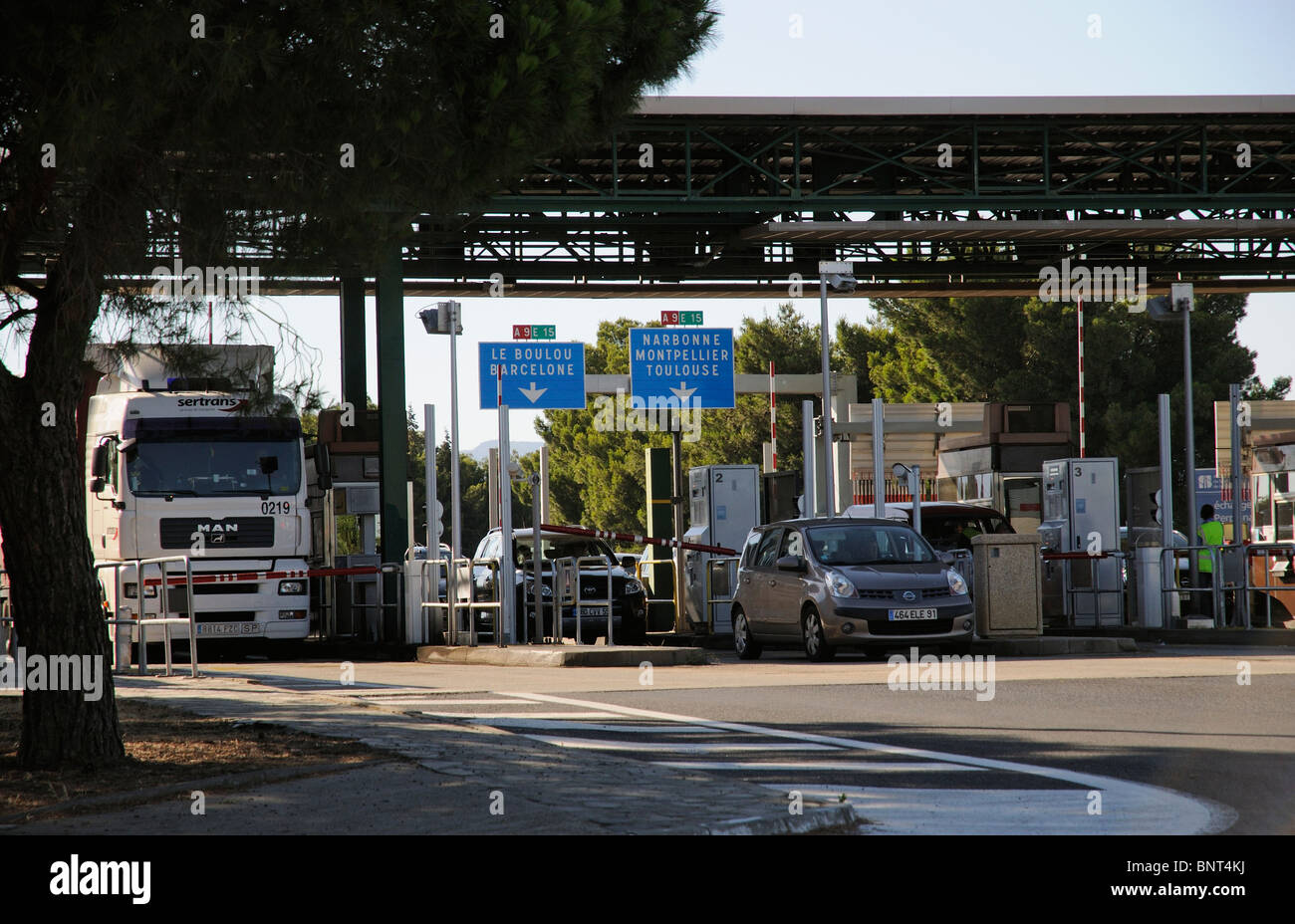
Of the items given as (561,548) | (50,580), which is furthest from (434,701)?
(561,548)

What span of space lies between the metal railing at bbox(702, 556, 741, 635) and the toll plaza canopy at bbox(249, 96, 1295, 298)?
498 centimetres

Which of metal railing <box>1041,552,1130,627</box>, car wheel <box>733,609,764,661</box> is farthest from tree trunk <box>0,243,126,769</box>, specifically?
metal railing <box>1041,552,1130,627</box>

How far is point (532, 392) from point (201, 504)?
602 inches

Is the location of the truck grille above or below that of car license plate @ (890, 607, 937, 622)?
above

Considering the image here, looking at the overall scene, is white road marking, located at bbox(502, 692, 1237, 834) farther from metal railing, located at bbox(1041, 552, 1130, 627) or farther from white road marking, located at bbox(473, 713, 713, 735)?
metal railing, located at bbox(1041, 552, 1130, 627)

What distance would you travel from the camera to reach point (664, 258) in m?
30.2

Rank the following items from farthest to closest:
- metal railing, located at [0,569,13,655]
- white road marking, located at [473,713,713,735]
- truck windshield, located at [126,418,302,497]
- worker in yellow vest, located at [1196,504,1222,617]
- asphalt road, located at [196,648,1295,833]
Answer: worker in yellow vest, located at [1196,504,1222,617]
truck windshield, located at [126,418,302,497]
metal railing, located at [0,569,13,655]
white road marking, located at [473,713,713,735]
asphalt road, located at [196,648,1295,833]

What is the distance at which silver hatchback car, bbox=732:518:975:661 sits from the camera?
62.0 ft

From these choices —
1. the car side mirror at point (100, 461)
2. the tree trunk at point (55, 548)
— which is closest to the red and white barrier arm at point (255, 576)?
the car side mirror at point (100, 461)
